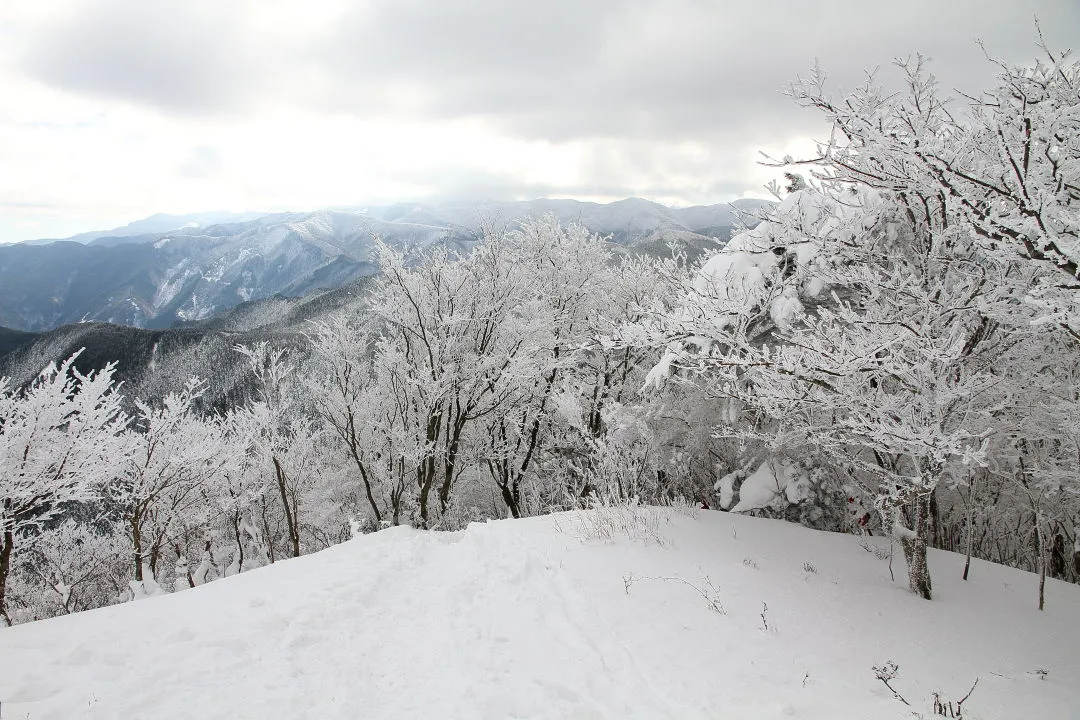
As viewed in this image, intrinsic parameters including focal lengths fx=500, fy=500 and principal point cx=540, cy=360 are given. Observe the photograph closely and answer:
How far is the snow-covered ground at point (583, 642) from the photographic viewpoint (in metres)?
3.23

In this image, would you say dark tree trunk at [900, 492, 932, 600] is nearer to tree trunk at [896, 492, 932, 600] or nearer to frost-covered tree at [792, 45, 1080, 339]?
tree trunk at [896, 492, 932, 600]

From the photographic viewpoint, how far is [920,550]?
16.0ft

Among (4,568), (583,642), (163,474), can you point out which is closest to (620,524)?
(583,642)

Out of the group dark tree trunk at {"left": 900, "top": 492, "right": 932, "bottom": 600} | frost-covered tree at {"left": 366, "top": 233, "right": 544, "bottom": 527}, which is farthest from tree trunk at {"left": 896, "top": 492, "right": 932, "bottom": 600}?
frost-covered tree at {"left": 366, "top": 233, "right": 544, "bottom": 527}

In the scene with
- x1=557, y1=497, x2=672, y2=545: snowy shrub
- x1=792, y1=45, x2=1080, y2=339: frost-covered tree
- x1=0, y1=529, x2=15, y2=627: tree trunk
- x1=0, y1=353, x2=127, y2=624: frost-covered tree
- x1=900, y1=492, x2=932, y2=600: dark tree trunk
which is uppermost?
x1=792, y1=45, x2=1080, y2=339: frost-covered tree

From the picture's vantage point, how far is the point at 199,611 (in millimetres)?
4723

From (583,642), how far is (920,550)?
351cm

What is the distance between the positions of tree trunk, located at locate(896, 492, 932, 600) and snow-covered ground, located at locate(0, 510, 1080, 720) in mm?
210

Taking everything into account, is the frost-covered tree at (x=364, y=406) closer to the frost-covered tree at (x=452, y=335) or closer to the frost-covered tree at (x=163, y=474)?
the frost-covered tree at (x=452, y=335)

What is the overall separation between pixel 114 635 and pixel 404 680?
8.24ft

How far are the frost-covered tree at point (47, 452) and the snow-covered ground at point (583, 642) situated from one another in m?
8.07

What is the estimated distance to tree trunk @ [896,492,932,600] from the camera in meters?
4.79

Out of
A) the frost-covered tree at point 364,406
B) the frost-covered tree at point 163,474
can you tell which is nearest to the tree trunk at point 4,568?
the frost-covered tree at point 163,474

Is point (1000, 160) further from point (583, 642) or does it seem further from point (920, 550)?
point (583, 642)
